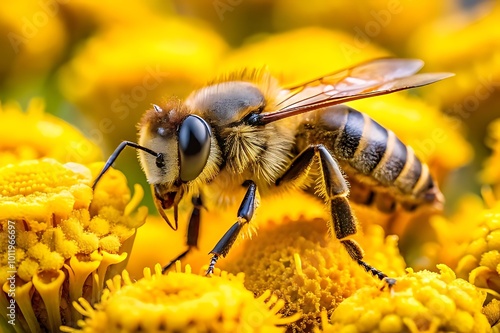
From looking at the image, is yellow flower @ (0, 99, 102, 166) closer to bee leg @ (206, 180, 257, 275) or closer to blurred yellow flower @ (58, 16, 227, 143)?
blurred yellow flower @ (58, 16, 227, 143)

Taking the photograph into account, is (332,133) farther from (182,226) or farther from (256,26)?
(256,26)

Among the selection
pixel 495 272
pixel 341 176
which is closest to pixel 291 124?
pixel 341 176

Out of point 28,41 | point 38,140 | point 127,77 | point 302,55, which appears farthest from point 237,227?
point 28,41

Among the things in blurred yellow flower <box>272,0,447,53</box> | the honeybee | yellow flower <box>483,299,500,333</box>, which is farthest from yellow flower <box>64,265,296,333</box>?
blurred yellow flower <box>272,0,447,53</box>

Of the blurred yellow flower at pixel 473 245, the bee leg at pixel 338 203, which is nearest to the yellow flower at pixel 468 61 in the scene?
the blurred yellow flower at pixel 473 245

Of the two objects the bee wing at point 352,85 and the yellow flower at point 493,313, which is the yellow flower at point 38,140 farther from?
the yellow flower at point 493,313

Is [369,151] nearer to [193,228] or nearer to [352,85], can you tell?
[352,85]

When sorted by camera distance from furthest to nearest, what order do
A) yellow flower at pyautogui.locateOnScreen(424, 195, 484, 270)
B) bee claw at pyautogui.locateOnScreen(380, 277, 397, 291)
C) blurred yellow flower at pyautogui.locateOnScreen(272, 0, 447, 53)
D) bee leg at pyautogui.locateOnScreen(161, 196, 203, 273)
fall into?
blurred yellow flower at pyautogui.locateOnScreen(272, 0, 447, 53) → bee leg at pyautogui.locateOnScreen(161, 196, 203, 273) → yellow flower at pyautogui.locateOnScreen(424, 195, 484, 270) → bee claw at pyautogui.locateOnScreen(380, 277, 397, 291)
